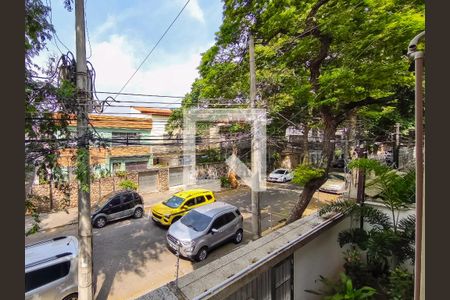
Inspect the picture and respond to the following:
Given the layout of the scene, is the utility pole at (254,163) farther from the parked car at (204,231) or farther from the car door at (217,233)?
the car door at (217,233)

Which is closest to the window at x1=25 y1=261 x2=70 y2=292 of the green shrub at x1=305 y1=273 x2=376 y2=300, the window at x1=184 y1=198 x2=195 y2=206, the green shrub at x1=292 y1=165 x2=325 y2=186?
the green shrub at x1=305 y1=273 x2=376 y2=300

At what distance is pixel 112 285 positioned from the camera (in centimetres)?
570

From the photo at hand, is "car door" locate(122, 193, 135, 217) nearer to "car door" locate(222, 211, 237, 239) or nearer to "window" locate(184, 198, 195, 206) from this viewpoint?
"window" locate(184, 198, 195, 206)

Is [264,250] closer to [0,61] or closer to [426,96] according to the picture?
[426,96]

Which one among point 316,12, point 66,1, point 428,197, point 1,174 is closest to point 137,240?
point 66,1

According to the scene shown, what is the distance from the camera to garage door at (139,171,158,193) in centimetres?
1386

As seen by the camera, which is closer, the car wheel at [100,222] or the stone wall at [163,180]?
the car wheel at [100,222]

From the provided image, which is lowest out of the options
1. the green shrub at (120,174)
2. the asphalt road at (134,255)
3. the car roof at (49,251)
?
the asphalt road at (134,255)

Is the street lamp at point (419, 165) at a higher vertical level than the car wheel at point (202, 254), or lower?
higher

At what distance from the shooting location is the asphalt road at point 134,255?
5.72 meters

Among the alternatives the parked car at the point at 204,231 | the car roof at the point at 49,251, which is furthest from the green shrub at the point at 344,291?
the car roof at the point at 49,251

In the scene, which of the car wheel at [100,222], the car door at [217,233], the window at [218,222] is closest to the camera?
the car door at [217,233]

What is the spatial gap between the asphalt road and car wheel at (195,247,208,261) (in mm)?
124

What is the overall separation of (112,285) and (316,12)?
29.3 feet
